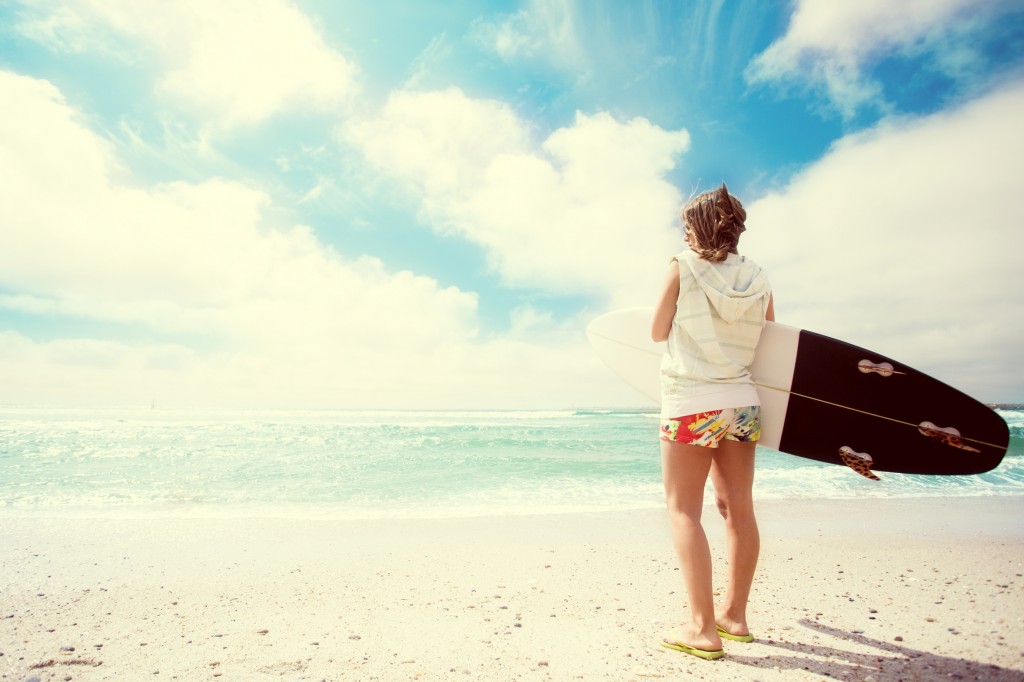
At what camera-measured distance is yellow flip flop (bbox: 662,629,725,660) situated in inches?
79.1

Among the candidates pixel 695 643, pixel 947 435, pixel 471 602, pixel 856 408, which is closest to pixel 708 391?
pixel 695 643

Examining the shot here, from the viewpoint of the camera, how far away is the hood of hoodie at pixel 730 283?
2.03m

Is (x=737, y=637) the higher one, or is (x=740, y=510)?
(x=740, y=510)

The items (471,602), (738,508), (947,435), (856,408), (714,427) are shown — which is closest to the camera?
(714,427)

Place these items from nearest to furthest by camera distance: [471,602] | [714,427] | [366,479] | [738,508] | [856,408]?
[714,427], [738,508], [856,408], [471,602], [366,479]

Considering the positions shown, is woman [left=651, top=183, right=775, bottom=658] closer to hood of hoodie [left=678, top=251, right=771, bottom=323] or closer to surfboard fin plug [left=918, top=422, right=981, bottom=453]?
hood of hoodie [left=678, top=251, right=771, bottom=323]

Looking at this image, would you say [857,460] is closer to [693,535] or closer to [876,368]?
[876,368]

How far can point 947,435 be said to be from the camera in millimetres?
2512

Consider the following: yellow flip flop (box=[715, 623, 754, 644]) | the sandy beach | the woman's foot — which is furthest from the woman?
the sandy beach

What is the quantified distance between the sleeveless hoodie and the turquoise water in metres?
3.92

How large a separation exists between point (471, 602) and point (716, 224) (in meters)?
2.24

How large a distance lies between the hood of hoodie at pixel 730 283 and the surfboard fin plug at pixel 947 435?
48.2 inches

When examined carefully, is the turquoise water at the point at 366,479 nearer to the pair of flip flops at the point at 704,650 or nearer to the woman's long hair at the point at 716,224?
the pair of flip flops at the point at 704,650

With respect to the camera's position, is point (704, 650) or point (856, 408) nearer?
point (704, 650)
